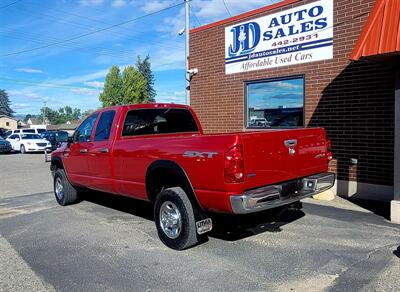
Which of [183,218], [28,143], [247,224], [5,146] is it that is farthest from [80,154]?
[5,146]

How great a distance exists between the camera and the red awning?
20.4 feet

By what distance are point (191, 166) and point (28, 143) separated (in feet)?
86.9

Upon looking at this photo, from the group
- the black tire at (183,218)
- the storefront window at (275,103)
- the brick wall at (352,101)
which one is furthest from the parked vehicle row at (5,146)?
the black tire at (183,218)

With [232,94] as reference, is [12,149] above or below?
below

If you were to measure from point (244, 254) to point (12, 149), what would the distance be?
2939 cm

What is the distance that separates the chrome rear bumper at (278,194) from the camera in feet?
15.2

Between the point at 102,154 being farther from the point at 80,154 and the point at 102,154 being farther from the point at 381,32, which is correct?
the point at 381,32

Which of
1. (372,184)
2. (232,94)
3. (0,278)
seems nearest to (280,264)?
(0,278)

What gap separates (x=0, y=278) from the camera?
4566 mm

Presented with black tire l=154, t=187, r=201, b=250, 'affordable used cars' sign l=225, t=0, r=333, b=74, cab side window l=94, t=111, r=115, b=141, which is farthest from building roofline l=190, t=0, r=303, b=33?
black tire l=154, t=187, r=201, b=250

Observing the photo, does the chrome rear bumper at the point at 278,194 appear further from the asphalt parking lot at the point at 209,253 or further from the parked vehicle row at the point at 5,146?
the parked vehicle row at the point at 5,146

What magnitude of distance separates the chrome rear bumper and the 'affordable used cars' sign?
4.45 metres

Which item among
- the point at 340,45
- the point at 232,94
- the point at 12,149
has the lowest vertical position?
the point at 12,149

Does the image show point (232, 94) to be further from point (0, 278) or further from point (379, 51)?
point (0, 278)
